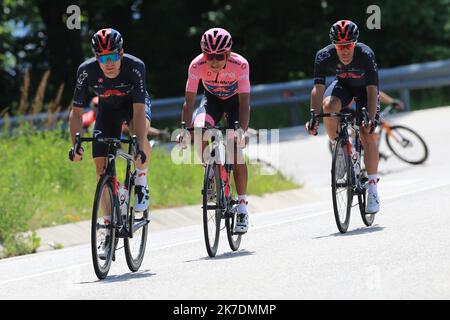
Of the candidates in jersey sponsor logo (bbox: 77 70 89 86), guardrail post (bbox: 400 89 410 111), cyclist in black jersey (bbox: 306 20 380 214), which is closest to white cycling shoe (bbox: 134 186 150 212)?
jersey sponsor logo (bbox: 77 70 89 86)

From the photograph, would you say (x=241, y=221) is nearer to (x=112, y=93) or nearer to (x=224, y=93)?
(x=224, y=93)

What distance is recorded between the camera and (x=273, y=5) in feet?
99.2

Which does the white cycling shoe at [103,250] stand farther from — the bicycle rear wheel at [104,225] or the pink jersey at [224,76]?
the pink jersey at [224,76]

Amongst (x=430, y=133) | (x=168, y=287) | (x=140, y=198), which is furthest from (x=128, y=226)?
(x=430, y=133)

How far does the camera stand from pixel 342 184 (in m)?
13.0

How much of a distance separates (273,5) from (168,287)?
20747 mm

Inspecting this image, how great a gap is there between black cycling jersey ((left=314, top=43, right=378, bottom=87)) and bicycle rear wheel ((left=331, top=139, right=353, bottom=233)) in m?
0.76

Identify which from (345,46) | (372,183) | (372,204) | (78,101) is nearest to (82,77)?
(78,101)

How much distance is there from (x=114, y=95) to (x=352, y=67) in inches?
115

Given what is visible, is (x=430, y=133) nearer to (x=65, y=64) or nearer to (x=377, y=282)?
(x=65, y=64)

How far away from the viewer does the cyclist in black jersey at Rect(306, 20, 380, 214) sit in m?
13.3

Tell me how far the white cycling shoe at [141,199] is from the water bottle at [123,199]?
1.02ft

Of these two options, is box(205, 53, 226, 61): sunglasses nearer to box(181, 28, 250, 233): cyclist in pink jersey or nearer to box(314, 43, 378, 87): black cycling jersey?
box(181, 28, 250, 233): cyclist in pink jersey

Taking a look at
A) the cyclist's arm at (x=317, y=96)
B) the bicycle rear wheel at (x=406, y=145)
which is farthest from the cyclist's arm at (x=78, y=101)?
the bicycle rear wheel at (x=406, y=145)
